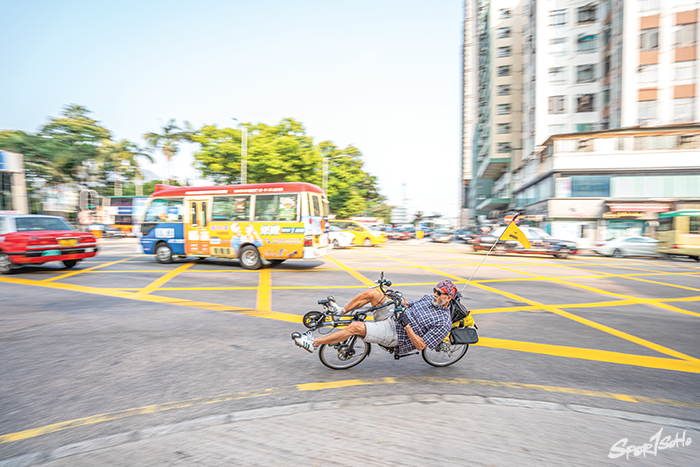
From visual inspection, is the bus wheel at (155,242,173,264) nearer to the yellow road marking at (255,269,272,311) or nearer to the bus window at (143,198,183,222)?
the bus window at (143,198,183,222)

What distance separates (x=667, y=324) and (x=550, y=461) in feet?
19.0

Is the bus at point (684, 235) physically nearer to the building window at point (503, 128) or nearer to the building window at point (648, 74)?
the building window at point (648, 74)

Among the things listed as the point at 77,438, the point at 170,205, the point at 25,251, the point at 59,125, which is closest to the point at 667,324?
the point at 77,438

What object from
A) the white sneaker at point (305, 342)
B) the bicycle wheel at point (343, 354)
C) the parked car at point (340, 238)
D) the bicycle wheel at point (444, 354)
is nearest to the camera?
the white sneaker at point (305, 342)

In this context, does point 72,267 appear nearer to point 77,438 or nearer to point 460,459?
point 77,438

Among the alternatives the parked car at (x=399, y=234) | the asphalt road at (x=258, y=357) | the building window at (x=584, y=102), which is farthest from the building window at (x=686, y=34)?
the asphalt road at (x=258, y=357)

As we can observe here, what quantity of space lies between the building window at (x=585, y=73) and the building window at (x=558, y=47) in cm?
197

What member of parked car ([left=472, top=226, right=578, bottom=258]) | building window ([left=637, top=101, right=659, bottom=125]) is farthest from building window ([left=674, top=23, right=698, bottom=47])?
parked car ([left=472, top=226, right=578, bottom=258])

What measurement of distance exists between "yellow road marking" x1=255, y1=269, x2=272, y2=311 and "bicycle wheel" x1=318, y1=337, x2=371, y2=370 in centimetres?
321

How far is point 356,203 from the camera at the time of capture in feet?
169

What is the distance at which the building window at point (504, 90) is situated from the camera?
46562 millimetres

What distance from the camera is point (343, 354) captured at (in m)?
4.46

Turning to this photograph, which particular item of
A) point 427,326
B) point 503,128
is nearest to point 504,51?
point 503,128

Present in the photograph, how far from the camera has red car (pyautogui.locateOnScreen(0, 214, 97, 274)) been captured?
11156mm
